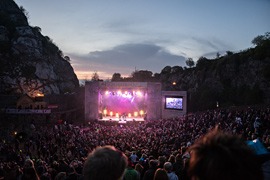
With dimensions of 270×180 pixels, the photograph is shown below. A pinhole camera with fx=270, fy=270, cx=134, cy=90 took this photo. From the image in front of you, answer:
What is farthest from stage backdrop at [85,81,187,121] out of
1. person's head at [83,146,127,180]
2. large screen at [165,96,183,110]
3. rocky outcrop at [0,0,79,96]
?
person's head at [83,146,127,180]

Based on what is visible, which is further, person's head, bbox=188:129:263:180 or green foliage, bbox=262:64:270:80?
green foliage, bbox=262:64:270:80

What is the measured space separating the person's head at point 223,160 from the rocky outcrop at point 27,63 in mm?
53471

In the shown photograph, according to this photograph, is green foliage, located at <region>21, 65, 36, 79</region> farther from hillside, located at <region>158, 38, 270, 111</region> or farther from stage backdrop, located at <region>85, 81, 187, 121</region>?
hillside, located at <region>158, 38, 270, 111</region>

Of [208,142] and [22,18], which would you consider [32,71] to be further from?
[208,142]

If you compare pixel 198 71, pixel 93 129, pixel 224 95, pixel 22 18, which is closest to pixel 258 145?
pixel 93 129

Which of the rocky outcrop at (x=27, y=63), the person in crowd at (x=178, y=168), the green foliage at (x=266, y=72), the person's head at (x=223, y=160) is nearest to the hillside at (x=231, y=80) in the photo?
the green foliage at (x=266, y=72)

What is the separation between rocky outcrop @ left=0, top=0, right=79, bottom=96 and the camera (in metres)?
53.5

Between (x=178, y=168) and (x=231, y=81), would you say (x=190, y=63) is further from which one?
(x=178, y=168)

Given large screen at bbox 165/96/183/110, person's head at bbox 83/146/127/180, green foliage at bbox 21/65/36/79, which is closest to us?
person's head at bbox 83/146/127/180

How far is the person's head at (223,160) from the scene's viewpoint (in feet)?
5.49

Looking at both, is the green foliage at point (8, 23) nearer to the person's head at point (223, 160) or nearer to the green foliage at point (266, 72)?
the green foliage at point (266, 72)

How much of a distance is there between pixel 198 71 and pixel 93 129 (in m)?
27.8

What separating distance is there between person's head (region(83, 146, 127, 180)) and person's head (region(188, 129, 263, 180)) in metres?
0.79

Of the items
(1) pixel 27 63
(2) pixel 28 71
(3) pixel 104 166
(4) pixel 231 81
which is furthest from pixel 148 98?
(3) pixel 104 166
